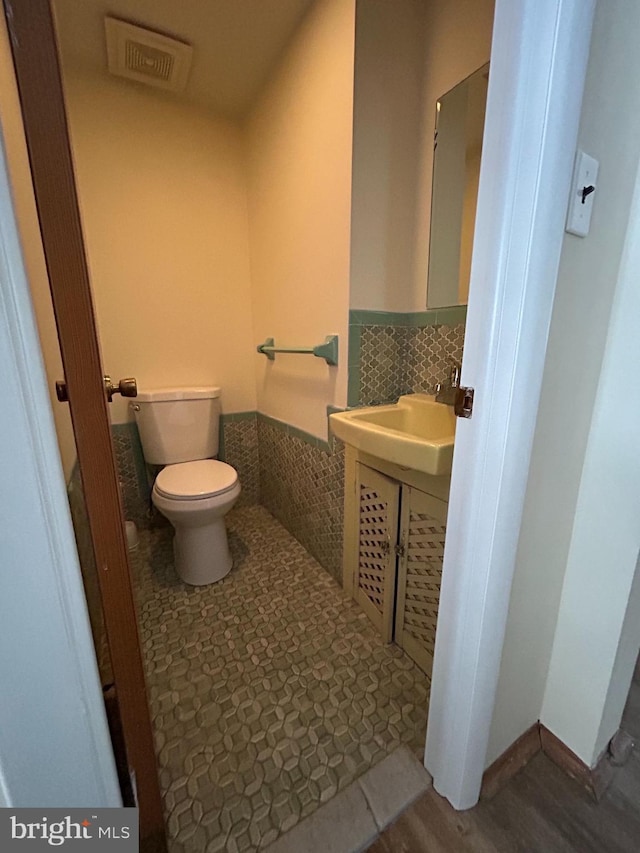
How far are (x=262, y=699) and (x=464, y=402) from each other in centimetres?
110

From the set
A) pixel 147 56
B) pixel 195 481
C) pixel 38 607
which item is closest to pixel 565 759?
pixel 38 607

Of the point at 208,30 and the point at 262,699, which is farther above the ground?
the point at 208,30

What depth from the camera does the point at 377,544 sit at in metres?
1.28

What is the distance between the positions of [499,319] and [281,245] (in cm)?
143

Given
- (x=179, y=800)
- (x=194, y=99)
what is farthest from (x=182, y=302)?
(x=179, y=800)

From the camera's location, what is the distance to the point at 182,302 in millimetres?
1957

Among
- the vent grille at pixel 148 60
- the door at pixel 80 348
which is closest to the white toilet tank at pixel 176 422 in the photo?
the door at pixel 80 348

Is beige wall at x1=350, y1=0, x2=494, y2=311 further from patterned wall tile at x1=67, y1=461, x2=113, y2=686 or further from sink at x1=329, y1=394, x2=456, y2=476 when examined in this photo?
patterned wall tile at x1=67, y1=461, x2=113, y2=686

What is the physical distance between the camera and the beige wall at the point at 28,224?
1.65ft

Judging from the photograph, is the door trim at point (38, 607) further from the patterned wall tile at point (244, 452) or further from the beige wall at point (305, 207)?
the patterned wall tile at point (244, 452)

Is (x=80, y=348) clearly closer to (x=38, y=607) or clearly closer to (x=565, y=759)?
(x=38, y=607)

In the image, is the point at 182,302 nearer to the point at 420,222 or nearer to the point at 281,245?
the point at 281,245

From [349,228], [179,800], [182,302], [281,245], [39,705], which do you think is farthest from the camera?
[182,302]

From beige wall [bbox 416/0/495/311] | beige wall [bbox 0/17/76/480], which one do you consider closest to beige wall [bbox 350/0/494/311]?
beige wall [bbox 416/0/495/311]
